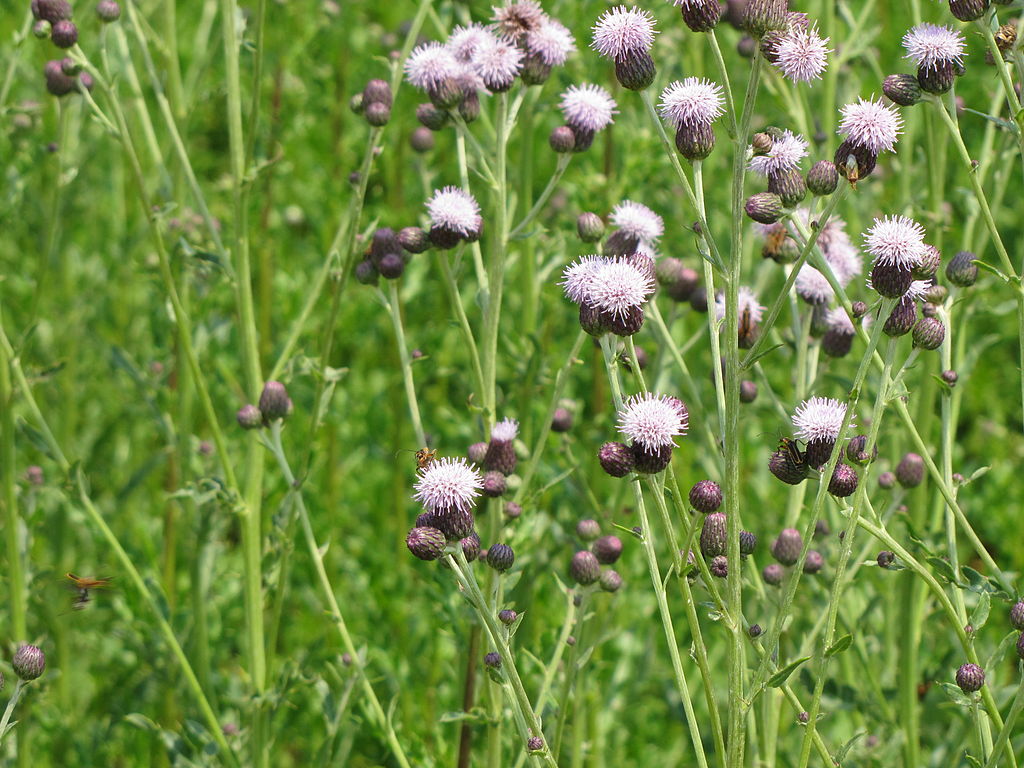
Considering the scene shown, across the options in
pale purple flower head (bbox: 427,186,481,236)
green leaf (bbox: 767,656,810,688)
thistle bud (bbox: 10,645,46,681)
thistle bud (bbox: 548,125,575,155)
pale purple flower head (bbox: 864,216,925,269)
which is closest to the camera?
green leaf (bbox: 767,656,810,688)

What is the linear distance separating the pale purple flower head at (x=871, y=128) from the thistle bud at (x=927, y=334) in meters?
0.42

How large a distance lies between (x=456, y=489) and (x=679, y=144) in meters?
0.85

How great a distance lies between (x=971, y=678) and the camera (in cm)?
226

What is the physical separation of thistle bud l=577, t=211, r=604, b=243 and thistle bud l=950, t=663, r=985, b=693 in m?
1.42

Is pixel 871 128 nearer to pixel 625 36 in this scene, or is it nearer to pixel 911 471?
pixel 625 36

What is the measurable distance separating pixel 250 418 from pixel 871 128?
174 cm

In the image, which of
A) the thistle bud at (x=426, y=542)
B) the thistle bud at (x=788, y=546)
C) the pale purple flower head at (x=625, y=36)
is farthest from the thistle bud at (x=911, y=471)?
the thistle bud at (x=426, y=542)

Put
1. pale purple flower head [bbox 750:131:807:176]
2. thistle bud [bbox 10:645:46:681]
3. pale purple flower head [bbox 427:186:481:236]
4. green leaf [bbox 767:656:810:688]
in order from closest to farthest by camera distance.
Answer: green leaf [bbox 767:656:810:688] < pale purple flower head [bbox 750:131:807:176] < thistle bud [bbox 10:645:46:681] < pale purple flower head [bbox 427:186:481:236]

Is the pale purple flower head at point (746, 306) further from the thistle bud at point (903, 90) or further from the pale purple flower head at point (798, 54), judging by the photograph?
the pale purple flower head at point (798, 54)

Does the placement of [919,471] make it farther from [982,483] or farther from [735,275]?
[982,483]

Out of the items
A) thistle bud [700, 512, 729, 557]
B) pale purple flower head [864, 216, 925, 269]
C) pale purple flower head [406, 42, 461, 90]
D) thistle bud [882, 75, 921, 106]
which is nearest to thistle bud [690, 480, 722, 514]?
thistle bud [700, 512, 729, 557]

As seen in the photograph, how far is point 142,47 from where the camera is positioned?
3.28 meters

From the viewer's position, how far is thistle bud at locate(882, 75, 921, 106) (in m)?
2.33

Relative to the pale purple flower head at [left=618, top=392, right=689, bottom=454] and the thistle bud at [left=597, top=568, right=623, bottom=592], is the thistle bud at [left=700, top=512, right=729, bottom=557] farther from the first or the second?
the thistle bud at [left=597, top=568, right=623, bottom=592]
